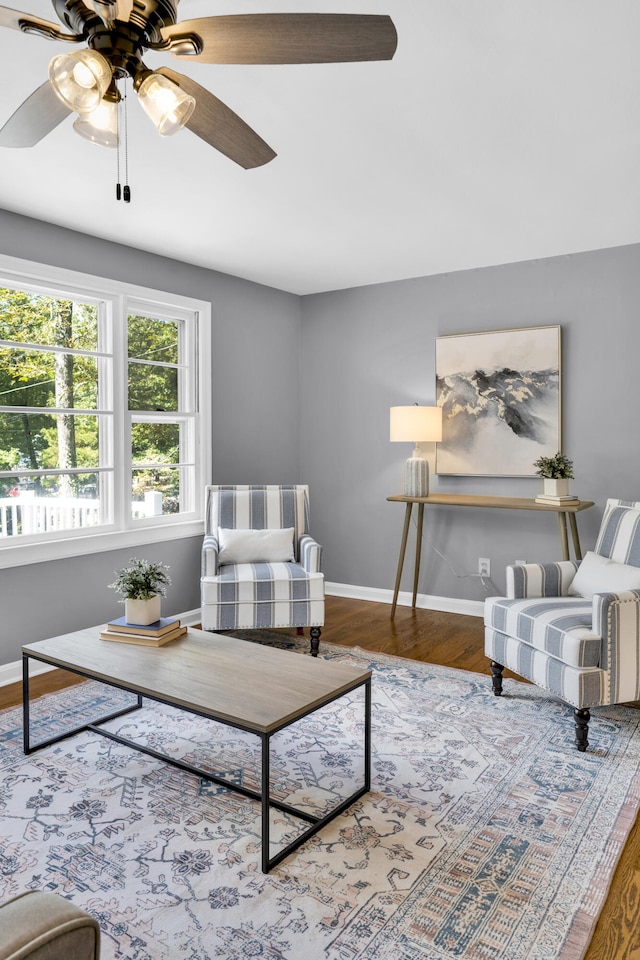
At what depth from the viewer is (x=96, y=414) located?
4043mm

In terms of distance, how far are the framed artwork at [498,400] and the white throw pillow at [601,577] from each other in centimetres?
126

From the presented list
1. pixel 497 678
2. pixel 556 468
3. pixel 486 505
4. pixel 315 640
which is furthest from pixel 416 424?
pixel 497 678

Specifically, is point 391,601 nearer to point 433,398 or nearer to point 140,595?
point 433,398

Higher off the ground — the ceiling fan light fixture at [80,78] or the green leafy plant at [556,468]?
the ceiling fan light fixture at [80,78]

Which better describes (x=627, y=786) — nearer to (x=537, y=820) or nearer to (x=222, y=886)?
(x=537, y=820)

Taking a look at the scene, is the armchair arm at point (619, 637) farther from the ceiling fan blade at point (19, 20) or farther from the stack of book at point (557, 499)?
the ceiling fan blade at point (19, 20)

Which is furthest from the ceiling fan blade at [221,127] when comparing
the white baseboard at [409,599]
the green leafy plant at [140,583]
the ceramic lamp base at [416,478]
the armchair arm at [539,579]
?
the white baseboard at [409,599]

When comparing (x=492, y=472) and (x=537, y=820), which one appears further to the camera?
(x=492, y=472)

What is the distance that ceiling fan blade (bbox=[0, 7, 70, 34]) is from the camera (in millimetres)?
1415

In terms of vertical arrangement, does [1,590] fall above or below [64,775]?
above

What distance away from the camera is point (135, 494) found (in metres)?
4.32

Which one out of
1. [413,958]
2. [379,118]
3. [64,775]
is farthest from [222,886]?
[379,118]

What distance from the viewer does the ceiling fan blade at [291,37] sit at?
1398mm

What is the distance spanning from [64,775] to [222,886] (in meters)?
0.94
